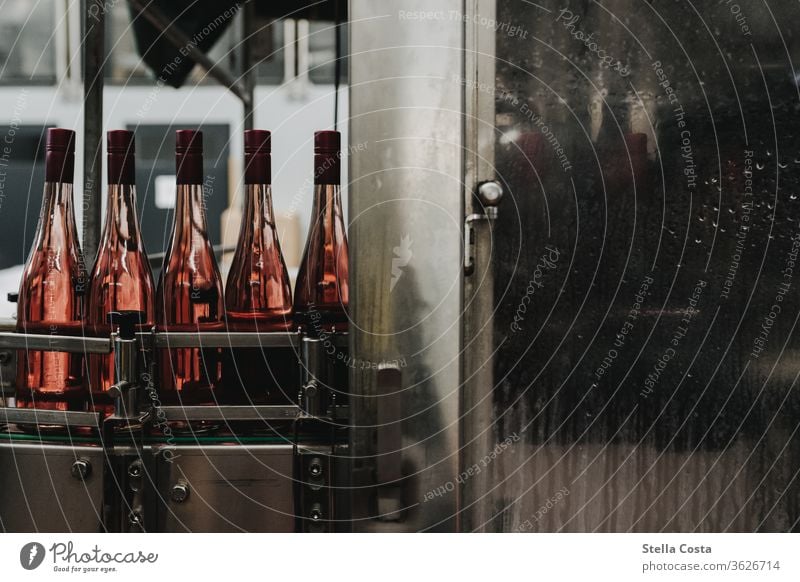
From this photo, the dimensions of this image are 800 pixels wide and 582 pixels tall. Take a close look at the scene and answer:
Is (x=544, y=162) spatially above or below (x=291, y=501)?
above

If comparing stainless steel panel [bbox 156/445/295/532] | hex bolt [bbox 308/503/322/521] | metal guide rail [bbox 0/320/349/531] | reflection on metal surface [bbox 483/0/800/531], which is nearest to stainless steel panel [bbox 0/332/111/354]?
metal guide rail [bbox 0/320/349/531]

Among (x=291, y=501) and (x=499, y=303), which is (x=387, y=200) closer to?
(x=499, y=303)

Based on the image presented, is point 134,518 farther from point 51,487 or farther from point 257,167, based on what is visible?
point 257,167

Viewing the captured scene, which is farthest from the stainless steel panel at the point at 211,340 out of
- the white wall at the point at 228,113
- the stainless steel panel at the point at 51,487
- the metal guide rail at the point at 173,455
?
the white wall at the point at 228,113

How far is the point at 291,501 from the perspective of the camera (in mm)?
574

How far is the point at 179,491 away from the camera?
563 millimetres

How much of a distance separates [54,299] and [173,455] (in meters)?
0.20

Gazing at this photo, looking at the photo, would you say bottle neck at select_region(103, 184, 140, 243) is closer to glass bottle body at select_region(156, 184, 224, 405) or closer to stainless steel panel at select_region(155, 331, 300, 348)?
glass bottle body at select_region(156, 184, 224, 405)

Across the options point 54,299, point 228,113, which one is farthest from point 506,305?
point 228,113

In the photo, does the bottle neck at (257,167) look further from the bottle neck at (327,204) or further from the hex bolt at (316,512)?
the hex bolt at (316,512)

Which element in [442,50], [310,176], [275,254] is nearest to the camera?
[442,50]

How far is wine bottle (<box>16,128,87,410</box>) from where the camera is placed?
61 centimetres
